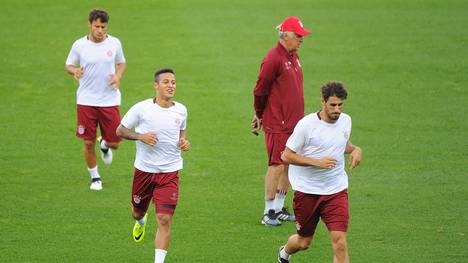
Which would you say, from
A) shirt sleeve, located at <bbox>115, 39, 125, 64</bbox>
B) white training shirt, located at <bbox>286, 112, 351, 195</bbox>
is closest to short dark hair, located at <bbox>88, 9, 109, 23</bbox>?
shirt sleeve, located at <bbox>115, 39, 125, 64</bbox>

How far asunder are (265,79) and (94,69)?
10.5ft

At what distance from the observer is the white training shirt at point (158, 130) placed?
1120 cm

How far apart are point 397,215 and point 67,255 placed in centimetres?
474

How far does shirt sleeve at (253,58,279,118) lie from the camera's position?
42.0 ft

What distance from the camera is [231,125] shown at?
1884 cm

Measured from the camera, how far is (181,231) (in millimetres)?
12930

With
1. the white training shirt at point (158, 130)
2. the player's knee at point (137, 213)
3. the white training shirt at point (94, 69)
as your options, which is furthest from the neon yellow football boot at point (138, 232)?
the white training shirt at point (94, 69)

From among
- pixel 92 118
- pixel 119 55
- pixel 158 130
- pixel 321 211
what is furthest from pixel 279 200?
pixel 119 55

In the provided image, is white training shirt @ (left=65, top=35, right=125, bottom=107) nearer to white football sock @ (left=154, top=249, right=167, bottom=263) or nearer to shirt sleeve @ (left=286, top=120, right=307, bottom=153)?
white football sock @ (left=154, top=249, right=167, bottom=263)

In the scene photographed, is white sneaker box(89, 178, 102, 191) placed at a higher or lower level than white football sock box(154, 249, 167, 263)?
lower

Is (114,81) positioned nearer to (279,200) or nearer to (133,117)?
(279,200)

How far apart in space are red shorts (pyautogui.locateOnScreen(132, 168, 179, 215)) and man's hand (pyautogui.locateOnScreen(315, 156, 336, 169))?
74.9 inches

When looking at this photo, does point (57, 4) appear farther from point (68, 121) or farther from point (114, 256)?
point (114, 256)

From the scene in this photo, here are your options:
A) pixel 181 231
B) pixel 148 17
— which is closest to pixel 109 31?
pixel 148 17
